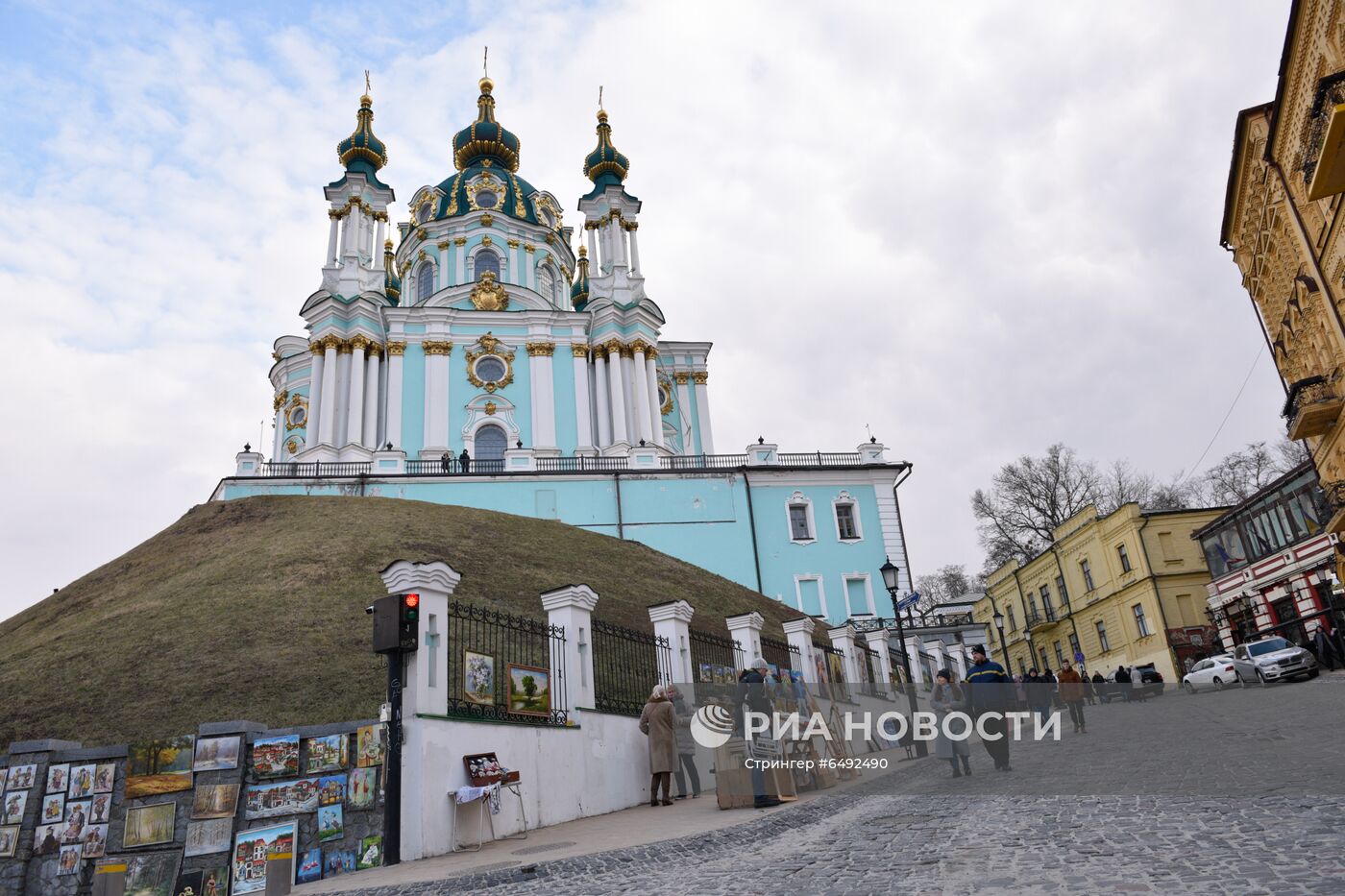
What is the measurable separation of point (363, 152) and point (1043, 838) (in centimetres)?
5270

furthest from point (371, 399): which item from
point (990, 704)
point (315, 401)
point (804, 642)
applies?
point (990, 704)

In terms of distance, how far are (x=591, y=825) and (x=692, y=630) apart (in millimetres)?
5329

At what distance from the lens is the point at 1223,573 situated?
36375 mm

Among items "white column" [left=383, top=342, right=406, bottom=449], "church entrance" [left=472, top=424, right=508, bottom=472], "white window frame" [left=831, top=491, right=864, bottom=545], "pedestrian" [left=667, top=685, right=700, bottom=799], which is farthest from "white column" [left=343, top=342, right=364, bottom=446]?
"pedestrian" [left=667, top=685, right=700, bottom=799]

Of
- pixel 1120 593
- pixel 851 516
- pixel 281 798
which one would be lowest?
pixel 281 798

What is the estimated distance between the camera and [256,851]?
8.76 m

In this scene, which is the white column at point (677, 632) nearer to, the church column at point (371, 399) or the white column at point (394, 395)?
the white column at point (394, 395)

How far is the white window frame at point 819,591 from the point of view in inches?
1540

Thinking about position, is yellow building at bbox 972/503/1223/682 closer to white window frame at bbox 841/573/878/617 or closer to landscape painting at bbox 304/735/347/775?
white window frame at bbox 841/573/878/617

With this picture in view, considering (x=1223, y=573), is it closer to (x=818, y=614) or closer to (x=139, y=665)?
(x=818, y=614)

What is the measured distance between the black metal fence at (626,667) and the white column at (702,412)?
3515 centimetres

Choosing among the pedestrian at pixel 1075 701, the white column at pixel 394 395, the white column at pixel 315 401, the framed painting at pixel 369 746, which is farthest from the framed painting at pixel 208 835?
the white column at pixel 315 401

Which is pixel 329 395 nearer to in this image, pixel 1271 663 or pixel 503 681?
pixel 503 681

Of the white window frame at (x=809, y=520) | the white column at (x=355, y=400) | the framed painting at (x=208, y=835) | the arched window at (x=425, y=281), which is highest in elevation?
the arched window at (x=425, y=281)
